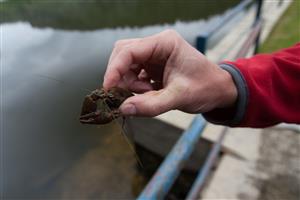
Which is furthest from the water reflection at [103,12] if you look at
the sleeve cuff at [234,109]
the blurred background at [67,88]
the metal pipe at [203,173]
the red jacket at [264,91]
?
the sleeve cuff at [234,109]

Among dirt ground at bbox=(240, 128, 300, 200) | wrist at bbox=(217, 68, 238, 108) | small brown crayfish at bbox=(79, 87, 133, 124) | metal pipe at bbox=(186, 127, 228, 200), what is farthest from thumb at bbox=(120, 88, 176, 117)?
dirt ground at bbox=(240, 128, 300, 200)

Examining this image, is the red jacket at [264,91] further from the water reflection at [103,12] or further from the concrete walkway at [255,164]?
the water reflection at [103,12]

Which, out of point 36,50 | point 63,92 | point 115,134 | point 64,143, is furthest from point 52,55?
point 115,134

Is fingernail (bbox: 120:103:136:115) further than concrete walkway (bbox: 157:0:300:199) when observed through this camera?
No

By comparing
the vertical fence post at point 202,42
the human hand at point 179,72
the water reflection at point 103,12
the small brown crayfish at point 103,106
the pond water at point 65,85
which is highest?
the human hand at point 179,72

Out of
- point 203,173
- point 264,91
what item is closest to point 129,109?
point 264,91

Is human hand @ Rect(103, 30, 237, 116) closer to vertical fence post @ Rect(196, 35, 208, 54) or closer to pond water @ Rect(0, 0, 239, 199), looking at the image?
vertical fence post @ Rect(196, 35, 208, 54)

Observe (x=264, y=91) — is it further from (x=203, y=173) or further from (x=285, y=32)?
→ (x=285, y=32)
